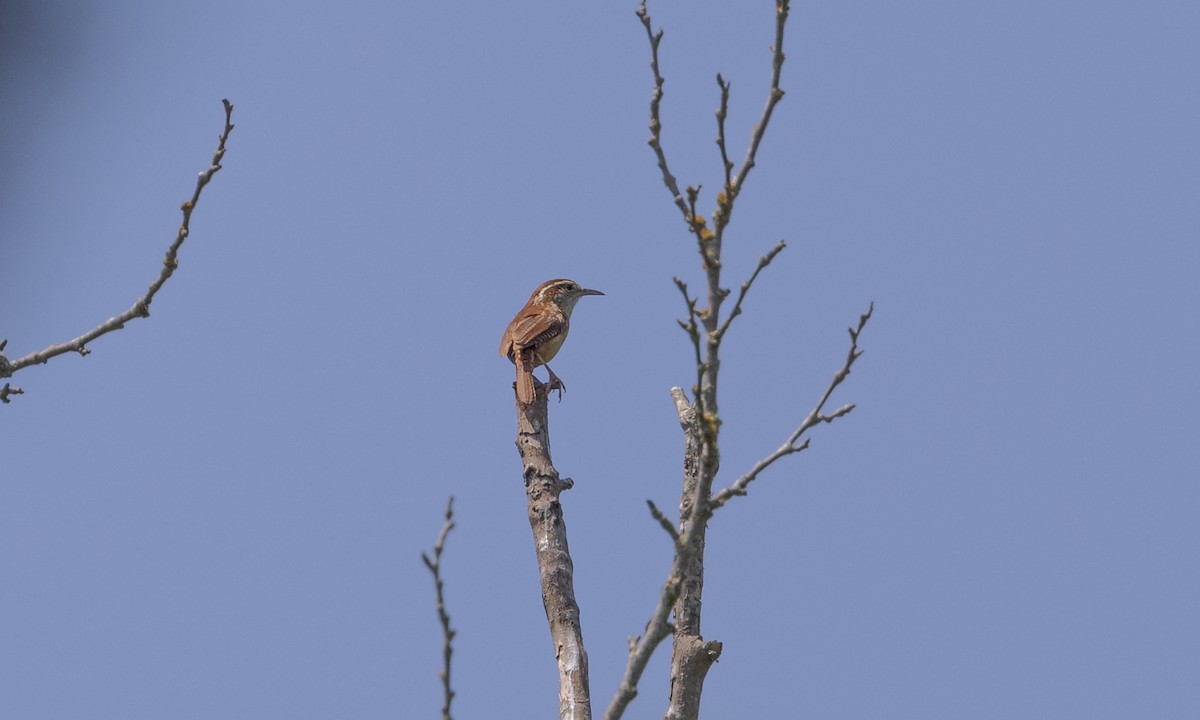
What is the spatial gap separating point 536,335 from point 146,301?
137 inches

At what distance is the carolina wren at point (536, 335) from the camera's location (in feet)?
24.7

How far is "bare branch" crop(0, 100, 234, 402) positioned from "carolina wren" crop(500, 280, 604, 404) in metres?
2.57

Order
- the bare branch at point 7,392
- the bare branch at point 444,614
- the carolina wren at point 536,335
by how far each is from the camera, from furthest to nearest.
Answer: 1. the carolina wren at point 536,335
2. the bare branch at point 7,392
3. the bare branch at point 444,614

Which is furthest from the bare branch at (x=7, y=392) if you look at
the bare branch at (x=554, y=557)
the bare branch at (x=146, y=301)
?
the bare branch at (x=554, y=557)

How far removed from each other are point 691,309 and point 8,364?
2.66m

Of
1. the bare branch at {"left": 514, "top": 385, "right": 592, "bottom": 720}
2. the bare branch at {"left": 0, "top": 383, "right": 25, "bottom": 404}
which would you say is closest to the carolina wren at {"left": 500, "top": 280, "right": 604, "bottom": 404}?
the bare branch at {"left": 514, "top": 385, "right": 592, "bottom": 720}

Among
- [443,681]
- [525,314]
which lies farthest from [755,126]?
[525,314]

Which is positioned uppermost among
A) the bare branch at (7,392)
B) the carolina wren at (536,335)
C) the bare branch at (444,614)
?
the carolina wren at (536,335)

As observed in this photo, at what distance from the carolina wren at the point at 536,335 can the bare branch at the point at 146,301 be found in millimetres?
2570

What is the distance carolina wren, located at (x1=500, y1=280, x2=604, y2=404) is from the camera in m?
7.54

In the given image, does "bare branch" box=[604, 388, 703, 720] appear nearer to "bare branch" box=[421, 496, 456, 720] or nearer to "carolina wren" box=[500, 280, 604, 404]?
"bare branch" box=[421, 496, 456, 720]

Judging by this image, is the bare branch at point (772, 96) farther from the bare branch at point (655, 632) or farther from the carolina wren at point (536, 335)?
the carolina wren at point (536, 335)

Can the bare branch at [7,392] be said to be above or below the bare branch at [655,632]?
above

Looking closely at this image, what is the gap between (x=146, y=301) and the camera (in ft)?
15.3
